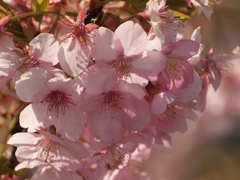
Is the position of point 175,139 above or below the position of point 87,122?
below

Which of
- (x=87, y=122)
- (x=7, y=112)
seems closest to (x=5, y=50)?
(x=87, y=122)

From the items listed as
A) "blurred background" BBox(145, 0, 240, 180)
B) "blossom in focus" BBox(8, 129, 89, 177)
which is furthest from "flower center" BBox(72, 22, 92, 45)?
"blurred background" BBox(145, 0, 240, 180)

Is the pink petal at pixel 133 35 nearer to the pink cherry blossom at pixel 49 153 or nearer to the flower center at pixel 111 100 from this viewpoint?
the flower center at pixel 111 100

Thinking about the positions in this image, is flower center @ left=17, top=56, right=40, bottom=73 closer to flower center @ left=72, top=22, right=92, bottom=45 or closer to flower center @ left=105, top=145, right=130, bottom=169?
flower center @ left=72, top=22, right=92, bottom=45

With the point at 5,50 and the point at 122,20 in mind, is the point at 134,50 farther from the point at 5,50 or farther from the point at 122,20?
the point at 5,50

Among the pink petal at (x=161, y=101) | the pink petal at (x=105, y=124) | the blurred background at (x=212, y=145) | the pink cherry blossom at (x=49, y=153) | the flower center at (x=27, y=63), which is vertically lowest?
the blurred background at (x=212, y=145)

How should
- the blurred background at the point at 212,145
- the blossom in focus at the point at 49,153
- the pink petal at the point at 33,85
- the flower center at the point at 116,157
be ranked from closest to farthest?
the pink petal at the point at 33,85
the blossom in focus at the point at 49,153
the flower center at the point at 116,157
the blurred background at the point at 212,145

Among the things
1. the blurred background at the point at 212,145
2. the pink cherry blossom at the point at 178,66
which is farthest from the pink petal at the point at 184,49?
the blurred background at the point at 212,145

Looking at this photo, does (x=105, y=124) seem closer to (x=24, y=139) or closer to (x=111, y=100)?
(x=111, y=100)
